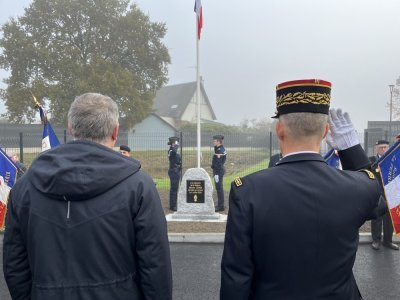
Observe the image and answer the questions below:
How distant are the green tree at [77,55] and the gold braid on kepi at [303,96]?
28.4 meters

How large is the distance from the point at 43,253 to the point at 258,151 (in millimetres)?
15792

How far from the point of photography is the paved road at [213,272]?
4.70m

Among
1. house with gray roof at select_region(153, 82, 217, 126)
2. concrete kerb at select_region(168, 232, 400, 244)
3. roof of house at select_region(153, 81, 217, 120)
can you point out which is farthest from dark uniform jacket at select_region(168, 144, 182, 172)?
roof of house at select_region(153, 81, 217, 120)

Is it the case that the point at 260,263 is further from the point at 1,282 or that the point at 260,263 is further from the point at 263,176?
the point at 1,282

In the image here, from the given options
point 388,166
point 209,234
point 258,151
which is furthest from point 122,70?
point 388,166

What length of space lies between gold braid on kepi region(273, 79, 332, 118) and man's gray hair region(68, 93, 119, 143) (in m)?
0.91

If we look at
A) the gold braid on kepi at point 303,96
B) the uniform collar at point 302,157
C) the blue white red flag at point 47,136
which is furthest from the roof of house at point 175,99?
the uniform collar at point 302,157

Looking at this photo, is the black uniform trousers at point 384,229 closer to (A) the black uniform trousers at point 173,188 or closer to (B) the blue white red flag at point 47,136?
(A) the black uniform trousers at point 173,188

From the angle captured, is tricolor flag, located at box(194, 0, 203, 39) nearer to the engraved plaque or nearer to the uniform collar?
the engraved plaque

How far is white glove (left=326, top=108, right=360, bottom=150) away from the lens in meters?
2.08

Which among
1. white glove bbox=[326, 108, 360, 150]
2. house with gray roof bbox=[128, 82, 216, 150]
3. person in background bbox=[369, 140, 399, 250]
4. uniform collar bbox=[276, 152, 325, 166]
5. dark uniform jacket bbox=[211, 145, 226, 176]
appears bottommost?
person in background bbox=[369, 140, 399, 250]

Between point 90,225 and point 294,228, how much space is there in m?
1.01

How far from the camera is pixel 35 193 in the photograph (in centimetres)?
A: 204

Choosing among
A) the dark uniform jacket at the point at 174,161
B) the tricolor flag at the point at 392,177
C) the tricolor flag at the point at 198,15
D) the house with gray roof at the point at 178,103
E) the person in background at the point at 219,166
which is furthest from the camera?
the house with gray roof at the point at 178,103
